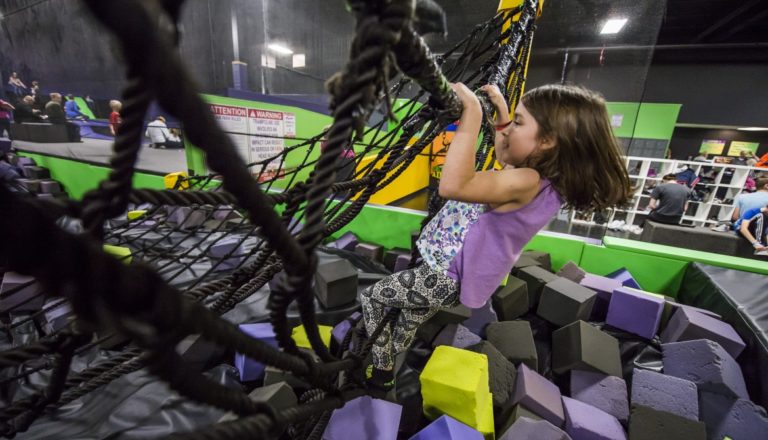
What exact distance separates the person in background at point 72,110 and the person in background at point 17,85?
708 millimetres

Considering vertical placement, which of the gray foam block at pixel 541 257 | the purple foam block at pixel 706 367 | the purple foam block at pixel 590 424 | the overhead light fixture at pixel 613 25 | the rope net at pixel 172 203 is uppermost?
the overhead light fixture at pixel 613 25

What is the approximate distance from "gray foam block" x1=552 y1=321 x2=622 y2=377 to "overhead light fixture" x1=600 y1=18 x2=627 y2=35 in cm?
267

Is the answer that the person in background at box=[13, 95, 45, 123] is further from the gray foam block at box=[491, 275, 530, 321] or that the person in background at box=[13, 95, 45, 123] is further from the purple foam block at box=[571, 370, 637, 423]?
the purple foam block at box=[571, 370, 637, 423]

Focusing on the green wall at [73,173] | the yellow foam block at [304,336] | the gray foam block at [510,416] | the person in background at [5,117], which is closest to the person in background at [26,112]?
the person in background at [5,117]

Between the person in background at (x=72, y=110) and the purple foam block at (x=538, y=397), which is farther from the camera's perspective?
the person in background at (x=72, y=110)

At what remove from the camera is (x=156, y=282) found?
0.17 metres

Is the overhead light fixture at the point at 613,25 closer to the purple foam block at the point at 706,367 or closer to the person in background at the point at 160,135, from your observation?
the purple foam block at the point at 706,367

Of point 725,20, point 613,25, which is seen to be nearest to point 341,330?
point 613,25

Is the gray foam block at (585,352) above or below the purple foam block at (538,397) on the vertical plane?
above

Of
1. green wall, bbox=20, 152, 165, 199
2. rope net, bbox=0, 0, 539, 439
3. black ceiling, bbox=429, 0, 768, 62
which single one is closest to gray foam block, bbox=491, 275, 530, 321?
rope net, bbox=0, 0, 539, 439

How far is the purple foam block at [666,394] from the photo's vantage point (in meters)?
0.93

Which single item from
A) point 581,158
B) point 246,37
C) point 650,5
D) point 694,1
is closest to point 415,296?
point 581,158

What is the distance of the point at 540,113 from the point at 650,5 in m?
2.75

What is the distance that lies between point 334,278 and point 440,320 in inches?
18.7
